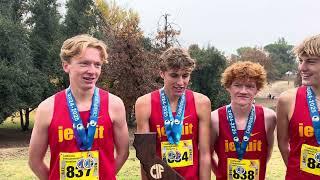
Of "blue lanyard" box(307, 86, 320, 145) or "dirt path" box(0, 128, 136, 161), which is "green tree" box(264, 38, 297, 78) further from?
"blue lanyard" box(307, 86, 320, 145)

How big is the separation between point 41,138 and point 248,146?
1955mm

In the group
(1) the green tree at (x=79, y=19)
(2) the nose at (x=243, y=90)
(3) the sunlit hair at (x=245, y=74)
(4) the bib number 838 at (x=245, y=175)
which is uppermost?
(1) the green tree at (x=79, y=19)

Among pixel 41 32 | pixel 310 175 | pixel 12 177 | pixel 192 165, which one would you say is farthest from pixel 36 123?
pixel 41 32

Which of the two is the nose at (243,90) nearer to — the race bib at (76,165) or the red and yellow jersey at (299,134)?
the red and yellow jersey at (299,134)

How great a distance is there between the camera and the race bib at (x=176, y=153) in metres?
3.96

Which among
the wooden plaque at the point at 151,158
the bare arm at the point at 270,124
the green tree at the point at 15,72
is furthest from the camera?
the green tree at the point at 15,72

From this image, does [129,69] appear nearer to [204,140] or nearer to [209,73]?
[209,73]

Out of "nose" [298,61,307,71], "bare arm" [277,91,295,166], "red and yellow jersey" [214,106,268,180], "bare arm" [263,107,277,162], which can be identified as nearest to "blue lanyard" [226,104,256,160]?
"red and yellow jersey" [214,106,268,180]

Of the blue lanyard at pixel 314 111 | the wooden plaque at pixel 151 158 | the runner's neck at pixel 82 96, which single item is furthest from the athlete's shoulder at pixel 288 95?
the runner's neck at pixel 82 96

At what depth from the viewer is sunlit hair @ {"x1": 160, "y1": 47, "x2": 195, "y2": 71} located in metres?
3.95

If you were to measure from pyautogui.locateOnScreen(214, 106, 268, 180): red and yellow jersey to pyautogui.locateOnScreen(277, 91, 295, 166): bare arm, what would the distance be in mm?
169

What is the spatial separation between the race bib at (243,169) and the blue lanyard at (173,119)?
26.0 inches

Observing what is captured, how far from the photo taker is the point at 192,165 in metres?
4.04

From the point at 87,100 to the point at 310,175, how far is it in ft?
6.60
